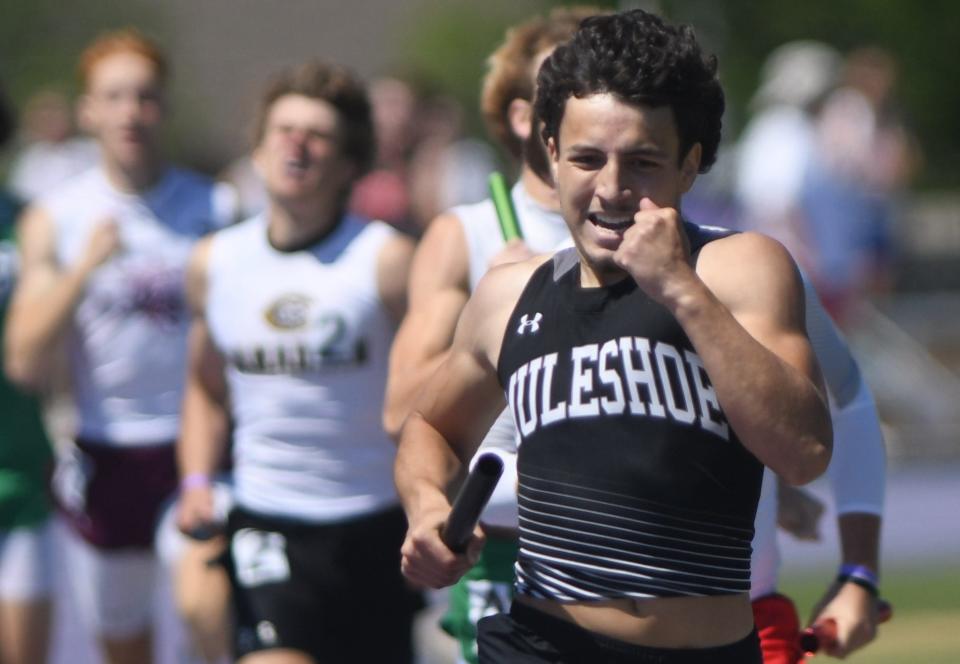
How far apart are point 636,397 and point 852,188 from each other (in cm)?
963

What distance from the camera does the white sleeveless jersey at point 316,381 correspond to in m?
5.92

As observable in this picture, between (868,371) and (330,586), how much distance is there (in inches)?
348

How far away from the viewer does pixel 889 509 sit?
42.3 feet

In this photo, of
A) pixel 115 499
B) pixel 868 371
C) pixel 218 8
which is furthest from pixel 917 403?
pixel 218 8

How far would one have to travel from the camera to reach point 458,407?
395 centimetres

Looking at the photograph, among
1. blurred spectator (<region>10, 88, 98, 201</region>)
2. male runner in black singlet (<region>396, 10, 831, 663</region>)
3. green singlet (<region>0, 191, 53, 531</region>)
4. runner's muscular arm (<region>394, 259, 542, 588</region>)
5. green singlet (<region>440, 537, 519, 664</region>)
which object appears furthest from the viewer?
blurred spectator (<region>10, 88, 98, 201</region>)

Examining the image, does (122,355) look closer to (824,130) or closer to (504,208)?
(504,208)

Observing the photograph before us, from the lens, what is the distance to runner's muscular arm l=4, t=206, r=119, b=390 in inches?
264

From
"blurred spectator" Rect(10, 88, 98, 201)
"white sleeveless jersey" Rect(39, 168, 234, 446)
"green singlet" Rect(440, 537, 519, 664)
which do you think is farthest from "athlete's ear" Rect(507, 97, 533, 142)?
"blurred spectator" Rect(10, 88, 98, 201)

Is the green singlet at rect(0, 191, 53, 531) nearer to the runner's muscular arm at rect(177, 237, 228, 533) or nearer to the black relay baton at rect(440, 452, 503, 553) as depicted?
the runner's muscular arm at rect(177, 237, 228, 533)

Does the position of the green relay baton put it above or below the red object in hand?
above

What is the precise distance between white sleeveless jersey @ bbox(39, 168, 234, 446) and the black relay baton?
3669 millimetres

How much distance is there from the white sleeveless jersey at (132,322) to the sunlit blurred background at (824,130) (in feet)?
1.75

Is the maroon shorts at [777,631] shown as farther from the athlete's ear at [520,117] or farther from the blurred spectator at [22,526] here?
the blurred spectator at [22,526]
